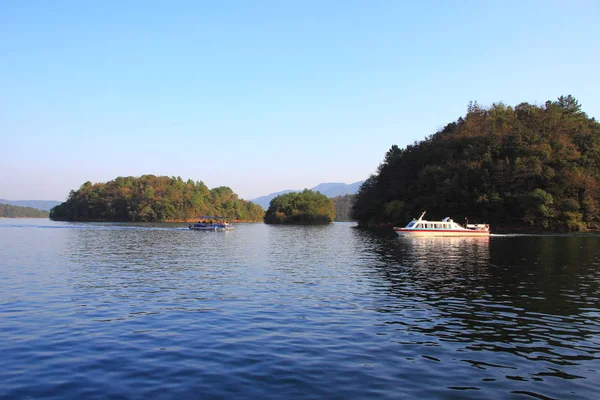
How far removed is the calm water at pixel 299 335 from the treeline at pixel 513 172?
76.0 m

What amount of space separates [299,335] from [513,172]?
3909 inches

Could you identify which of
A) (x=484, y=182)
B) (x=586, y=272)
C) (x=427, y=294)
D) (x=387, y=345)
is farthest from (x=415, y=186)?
(x=387, y=345)

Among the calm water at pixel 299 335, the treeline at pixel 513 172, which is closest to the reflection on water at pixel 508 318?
the calm water at pixel 299 335

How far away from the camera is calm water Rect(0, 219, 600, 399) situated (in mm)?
11773

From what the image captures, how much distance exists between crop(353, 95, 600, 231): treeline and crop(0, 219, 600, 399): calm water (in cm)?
7605

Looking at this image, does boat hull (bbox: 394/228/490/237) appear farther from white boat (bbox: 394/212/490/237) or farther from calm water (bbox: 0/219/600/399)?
calm water (bbox: 0/219/600/399)

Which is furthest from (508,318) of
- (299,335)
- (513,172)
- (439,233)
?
(513,172)

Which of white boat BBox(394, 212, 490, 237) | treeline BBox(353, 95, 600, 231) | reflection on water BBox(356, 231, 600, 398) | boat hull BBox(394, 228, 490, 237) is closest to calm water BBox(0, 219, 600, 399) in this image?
reflection on water BBox(356, 231, 600, 398)

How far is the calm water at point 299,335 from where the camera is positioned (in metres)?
11.8

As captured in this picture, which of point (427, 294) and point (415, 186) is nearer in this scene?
point (427, 294)

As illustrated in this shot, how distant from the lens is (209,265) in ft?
127

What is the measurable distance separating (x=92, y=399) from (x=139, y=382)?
1323 mm

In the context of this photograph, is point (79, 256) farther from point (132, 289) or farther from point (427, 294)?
point (427, 294)

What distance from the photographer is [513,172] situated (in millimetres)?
102812
